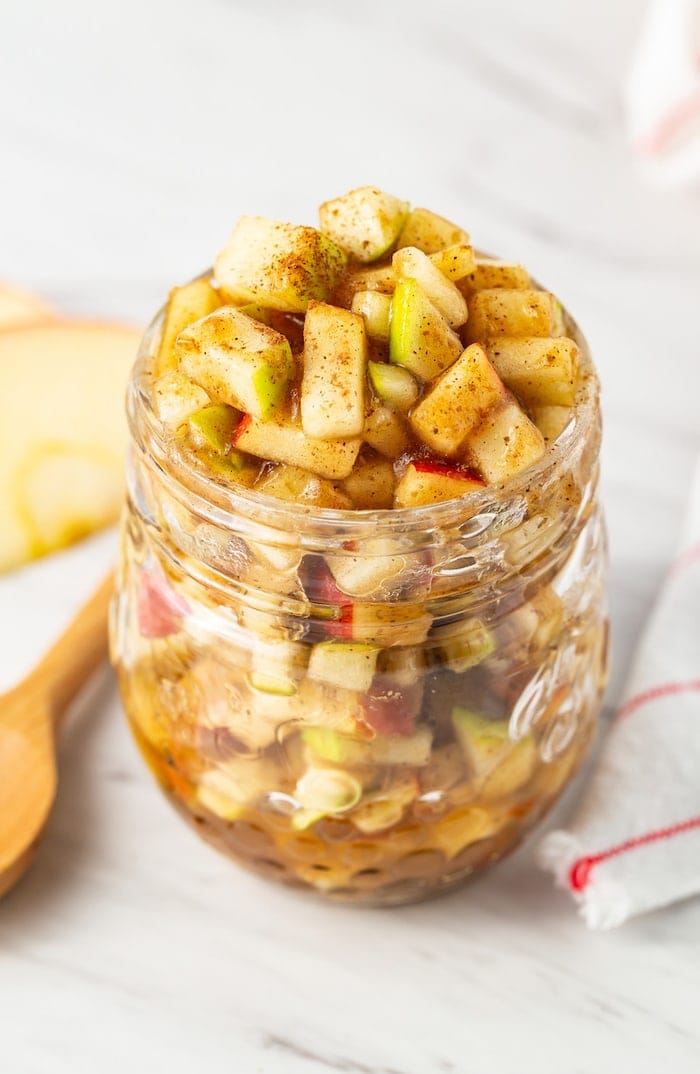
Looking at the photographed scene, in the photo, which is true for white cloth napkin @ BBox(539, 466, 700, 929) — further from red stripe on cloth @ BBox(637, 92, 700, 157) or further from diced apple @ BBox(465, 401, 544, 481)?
red stripe on cloth @ BBox(637, 92, 700, 157)

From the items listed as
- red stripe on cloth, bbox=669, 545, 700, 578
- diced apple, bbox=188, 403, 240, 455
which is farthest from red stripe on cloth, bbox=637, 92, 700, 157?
diced apple, bbox=188, 403, 240, 455

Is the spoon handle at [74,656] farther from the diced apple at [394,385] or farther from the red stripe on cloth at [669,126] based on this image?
the red stripe on cloth at [669,126]

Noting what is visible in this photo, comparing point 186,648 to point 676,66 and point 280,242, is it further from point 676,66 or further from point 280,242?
point 676,66

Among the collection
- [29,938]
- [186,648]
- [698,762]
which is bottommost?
[29,938]

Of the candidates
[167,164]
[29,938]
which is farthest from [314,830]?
[167,164]

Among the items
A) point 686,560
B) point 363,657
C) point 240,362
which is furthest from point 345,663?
point 686,560

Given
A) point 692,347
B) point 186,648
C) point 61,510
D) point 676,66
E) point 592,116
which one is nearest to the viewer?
point 186,648

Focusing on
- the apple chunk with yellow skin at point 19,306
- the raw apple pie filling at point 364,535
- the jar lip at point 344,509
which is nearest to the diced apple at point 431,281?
the raw apple pie filling at point 364,535
